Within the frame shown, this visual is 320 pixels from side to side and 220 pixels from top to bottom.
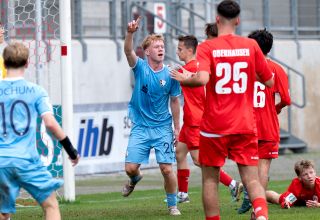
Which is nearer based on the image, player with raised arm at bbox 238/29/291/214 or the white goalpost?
player with raised arm at bbox 238/29/291/214

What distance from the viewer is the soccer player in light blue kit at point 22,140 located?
8.76m

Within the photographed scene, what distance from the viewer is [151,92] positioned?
1271 centimetres

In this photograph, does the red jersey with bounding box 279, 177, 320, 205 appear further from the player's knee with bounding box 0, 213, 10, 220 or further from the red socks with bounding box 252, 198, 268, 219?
the player's knee with bounding box 0, 213, 10, 220

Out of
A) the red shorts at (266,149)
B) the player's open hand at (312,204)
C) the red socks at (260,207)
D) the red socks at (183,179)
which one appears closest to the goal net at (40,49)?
the red socks at (183,179)

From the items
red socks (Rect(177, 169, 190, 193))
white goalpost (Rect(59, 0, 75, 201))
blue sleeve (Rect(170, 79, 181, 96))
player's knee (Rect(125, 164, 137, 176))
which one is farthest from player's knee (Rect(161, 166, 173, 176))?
white goalpost (Rect(59, 0, 75, 201))

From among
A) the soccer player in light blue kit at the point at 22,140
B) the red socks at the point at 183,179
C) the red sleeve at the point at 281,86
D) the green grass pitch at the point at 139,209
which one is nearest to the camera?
the soccer player in light blue kit at the point at 22,140

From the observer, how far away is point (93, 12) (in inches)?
877

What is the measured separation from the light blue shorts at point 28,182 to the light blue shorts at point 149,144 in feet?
12.7

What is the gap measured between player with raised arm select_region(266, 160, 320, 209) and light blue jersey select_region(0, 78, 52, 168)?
16.2ft

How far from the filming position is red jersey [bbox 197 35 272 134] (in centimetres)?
952

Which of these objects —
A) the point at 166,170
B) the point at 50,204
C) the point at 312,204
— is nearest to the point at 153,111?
the point at 166,170

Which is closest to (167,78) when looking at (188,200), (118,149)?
(188,200)

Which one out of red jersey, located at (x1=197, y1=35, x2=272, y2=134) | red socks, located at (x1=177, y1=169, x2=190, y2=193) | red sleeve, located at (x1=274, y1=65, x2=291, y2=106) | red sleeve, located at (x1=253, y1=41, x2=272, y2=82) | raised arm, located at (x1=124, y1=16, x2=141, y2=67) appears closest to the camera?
red jersey, located at (x1=197, y1=35, x2=272, y2=134)

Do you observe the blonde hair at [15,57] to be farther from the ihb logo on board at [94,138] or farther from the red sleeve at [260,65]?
the ihb logo on board at [94,138]
